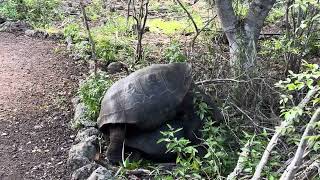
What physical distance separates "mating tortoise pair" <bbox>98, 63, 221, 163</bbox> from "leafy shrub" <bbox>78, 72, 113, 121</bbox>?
49cm

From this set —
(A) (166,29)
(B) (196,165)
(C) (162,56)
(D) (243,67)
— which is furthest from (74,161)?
(A) (166,29)

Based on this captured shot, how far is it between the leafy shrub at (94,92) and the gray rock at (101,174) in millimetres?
1063

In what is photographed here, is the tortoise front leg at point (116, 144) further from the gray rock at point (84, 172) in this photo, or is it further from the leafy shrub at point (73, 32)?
the leafy shrub at point (73, 32)

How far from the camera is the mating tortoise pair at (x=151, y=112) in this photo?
4.15 meters

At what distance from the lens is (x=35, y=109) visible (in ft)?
18.0

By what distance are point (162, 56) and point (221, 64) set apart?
1.69m

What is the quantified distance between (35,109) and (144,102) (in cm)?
181

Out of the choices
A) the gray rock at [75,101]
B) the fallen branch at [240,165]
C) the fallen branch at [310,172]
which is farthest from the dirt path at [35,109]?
the fallen branch at [310,172]

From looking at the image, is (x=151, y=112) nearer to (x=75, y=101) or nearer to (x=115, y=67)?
(x=75, y=101)

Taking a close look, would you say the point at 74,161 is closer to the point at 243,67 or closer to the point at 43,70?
the point at 243,67

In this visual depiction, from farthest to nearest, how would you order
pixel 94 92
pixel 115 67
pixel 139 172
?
pixel 115 67 → pixel 94 92 → pixel 139 172

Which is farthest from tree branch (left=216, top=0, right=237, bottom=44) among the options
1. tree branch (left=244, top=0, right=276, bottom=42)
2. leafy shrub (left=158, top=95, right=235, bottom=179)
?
leafy shrub (left=158, top=95, right=235, bottom=179)

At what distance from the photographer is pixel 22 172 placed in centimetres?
430

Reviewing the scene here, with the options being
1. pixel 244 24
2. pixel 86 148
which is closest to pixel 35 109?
pixel 86 148
